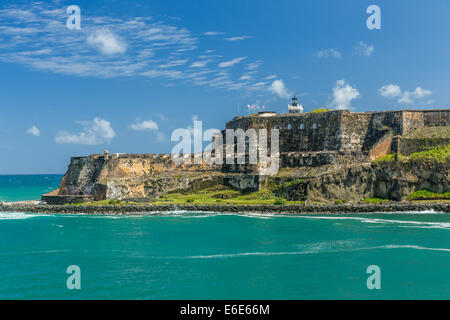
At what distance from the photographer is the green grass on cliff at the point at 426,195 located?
5597cm

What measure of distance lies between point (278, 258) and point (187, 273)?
21.3ft

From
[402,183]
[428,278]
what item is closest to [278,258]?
[428,278]

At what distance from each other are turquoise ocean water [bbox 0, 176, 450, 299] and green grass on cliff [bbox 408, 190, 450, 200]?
670 cm

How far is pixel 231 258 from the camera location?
3084 cm

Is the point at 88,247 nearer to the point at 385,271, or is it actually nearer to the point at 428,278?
the point at 385,271

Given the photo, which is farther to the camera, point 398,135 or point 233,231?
point 398,135

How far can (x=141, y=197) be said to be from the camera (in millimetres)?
62656

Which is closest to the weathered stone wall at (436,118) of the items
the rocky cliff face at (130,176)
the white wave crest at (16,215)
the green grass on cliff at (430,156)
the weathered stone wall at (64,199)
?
the green grass on cliff at (430,156)

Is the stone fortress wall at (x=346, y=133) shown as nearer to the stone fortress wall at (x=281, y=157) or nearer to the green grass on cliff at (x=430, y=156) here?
the stone fortress wall at (x=281, y=157)

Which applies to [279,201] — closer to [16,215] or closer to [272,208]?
[272,208]

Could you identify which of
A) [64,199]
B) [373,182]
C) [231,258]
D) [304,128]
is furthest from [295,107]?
[231,258]

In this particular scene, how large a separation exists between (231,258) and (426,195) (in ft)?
113

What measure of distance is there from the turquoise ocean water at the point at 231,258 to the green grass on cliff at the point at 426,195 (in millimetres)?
6695

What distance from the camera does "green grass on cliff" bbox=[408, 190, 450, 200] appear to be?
184 feet
